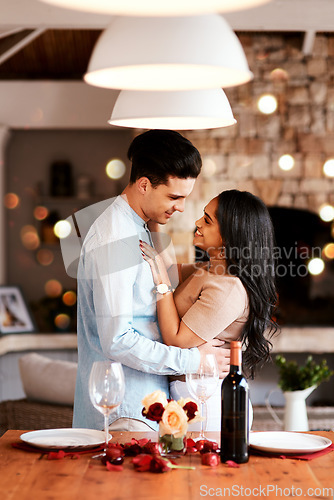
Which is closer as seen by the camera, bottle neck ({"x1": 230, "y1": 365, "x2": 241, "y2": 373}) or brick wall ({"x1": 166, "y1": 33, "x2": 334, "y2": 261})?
bottle neck ({"x1": 230, "y1": 365, "x2": 241, "y2": 373})

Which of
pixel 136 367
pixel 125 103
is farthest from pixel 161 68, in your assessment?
pixel 136 367

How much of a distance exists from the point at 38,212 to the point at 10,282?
725mm

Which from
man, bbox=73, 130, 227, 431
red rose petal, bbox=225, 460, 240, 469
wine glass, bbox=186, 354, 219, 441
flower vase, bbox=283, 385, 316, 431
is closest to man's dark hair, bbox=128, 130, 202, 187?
man, bbox=73, 130, 227, 431

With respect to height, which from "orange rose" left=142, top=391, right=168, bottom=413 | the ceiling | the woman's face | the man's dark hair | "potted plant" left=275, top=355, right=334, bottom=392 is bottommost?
"potted plant" left=275, top=355, right=334, bottom=392

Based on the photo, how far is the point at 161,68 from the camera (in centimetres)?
153

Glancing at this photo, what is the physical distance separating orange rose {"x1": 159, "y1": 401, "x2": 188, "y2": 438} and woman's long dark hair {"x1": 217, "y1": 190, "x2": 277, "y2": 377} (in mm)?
683

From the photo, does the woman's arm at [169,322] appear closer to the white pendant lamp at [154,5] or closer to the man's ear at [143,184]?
the man's ear at [143,184]

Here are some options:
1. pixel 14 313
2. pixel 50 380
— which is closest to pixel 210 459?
pixel 50 380

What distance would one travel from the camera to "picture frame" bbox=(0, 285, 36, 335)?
5570 mm

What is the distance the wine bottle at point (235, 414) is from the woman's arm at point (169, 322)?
54 centimetres

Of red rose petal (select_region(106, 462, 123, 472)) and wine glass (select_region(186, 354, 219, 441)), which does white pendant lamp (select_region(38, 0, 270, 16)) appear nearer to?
wine glass (select_region(186, 354, 219, 441))

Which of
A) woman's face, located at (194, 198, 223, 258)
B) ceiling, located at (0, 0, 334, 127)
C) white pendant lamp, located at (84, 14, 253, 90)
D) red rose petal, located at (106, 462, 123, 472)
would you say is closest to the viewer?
white pendant lamp, located at (84, 14, 253, 90)

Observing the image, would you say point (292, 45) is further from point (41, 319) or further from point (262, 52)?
point (41, 319)

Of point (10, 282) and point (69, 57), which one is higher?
point (69, 57)
